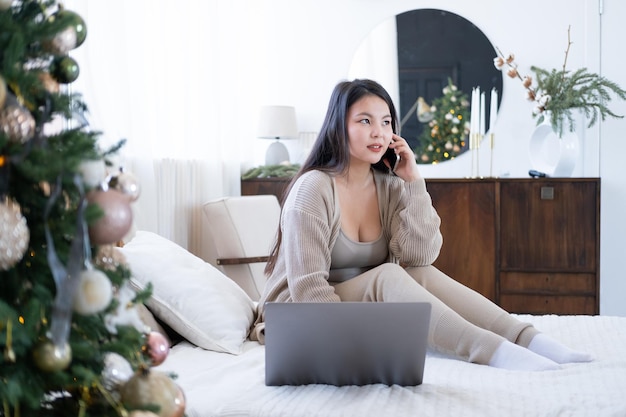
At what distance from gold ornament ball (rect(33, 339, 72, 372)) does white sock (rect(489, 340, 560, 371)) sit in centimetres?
125

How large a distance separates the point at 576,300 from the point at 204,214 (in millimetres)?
1828

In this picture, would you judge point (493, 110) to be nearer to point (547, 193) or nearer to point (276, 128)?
point (547, 193)

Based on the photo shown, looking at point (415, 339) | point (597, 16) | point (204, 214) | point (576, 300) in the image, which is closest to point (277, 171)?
point (204, 214)

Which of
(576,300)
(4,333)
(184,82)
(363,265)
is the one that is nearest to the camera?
(4,333)

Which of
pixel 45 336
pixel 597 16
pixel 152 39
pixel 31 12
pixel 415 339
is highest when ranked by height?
pixel 597 16

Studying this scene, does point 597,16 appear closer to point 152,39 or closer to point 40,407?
point 152,39

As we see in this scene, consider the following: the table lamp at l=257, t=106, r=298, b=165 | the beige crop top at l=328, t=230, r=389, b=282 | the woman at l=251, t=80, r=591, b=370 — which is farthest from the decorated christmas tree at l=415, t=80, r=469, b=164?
the beige crop top at l=328, t=230, r=389, b=282

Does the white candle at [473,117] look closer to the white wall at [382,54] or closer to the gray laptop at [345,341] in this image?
the white wall at [382,54]

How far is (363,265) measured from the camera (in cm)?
240

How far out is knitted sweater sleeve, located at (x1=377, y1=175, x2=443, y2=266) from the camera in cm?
235

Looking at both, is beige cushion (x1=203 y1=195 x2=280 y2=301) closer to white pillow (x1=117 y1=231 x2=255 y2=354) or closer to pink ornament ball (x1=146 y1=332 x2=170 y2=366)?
white pillow (x1=117 y1=231 x2=255 y2=354)

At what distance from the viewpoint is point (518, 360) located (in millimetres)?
1888

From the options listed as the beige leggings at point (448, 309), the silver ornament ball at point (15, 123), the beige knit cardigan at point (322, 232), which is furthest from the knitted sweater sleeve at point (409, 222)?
the silver ornament ball at point (15, 123)

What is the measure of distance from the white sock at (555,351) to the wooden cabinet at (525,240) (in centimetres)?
196
